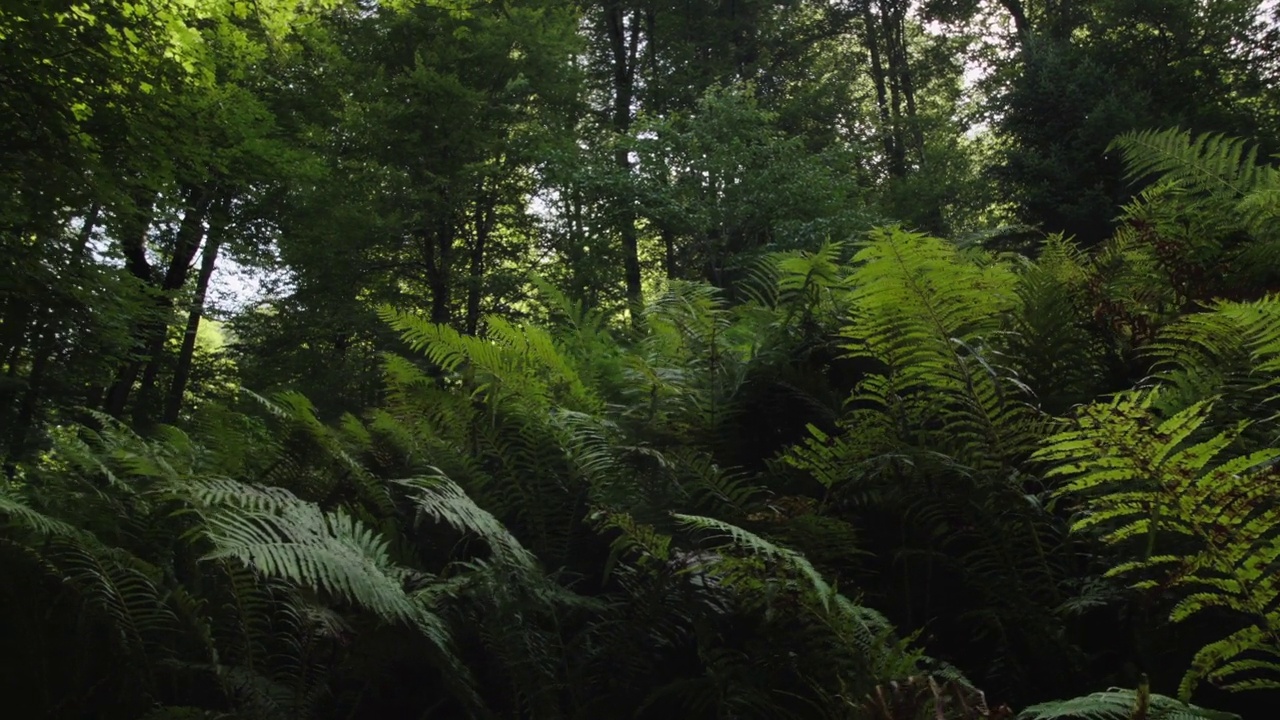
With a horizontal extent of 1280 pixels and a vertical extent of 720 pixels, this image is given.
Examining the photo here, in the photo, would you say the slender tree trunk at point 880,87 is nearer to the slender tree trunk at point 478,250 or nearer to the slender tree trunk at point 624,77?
the slender tree trunk at point 624,77

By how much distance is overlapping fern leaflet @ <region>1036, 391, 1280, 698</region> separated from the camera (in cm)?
127

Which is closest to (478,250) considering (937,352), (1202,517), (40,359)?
(40,359)

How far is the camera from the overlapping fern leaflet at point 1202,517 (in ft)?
4.17

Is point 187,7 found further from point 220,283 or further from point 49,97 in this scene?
point 220,283

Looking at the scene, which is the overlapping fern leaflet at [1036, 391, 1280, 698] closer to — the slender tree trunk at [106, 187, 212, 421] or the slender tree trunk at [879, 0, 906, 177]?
the slender tree trunk at [106, 187, 212, 421]

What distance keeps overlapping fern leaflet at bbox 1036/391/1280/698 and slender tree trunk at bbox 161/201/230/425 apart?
926cm

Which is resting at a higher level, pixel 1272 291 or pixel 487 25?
pixel 487 25

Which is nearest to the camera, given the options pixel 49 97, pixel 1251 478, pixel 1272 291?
pixel 1251 478

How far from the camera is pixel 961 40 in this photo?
1669 cm

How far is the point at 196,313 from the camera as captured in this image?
10531 mm

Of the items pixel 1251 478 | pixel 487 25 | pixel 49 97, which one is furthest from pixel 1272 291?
pixel 487 25

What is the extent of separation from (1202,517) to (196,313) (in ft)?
37.1

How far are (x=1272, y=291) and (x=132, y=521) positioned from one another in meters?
3.38

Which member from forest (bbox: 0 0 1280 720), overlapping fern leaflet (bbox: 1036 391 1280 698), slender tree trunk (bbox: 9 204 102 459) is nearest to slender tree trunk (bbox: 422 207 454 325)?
slender tree trunk (bbox: 9 204 102 459)
